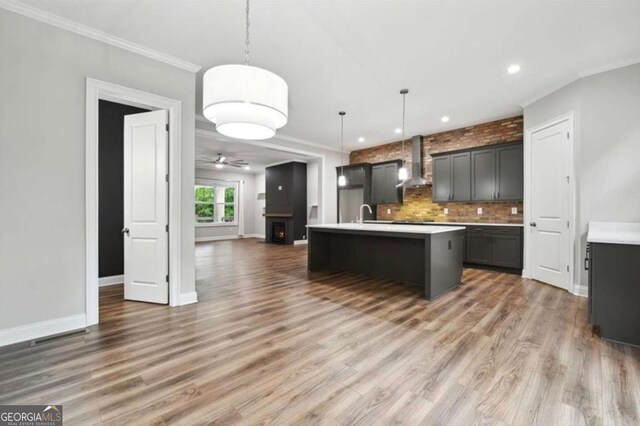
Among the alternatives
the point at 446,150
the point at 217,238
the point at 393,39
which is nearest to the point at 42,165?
the point at 393,39

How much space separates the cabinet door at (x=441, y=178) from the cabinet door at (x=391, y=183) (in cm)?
106

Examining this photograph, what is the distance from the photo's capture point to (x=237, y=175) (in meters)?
12.3

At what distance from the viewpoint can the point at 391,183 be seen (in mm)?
7473

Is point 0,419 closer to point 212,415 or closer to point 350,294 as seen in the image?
point 212,415

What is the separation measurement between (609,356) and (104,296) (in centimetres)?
560

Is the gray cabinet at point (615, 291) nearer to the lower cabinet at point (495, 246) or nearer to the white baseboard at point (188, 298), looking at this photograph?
the lower cabinet at point (495, 246)

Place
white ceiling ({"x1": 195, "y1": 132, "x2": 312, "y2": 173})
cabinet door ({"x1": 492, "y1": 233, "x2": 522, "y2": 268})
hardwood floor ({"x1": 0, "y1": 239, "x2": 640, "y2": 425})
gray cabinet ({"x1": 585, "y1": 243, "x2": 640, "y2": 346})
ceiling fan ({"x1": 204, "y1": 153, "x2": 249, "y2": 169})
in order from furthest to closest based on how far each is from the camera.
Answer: ceiling fan ({"x1": 204, "y1": 153, "x2": 249, "y2": 169})
white ceiling ({"x1": 195, "y1": 132, "x2": 312, "y2": 173})
cabinet door ({"x1": 492, "y1": 233, "x2": 522, "y2": 268})
gray cabinet ({"x1": 585, "y1": 243, "x2": 640, "y2": 346})
hardwood floor ({"x1": 0, "y1": 239, "x2": 640, "y2": 425})

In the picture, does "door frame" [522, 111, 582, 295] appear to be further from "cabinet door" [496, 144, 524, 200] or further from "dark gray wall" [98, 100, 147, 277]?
"dark gray wall" [98, 100, 147, 277]

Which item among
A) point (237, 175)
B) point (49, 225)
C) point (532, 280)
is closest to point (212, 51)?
point (49, 225)

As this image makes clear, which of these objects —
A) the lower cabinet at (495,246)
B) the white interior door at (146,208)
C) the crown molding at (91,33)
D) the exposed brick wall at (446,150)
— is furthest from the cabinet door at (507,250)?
the crown molding at (91,33)

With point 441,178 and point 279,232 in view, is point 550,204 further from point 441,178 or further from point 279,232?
point 279,232

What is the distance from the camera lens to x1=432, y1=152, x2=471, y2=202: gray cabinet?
19.6 feet

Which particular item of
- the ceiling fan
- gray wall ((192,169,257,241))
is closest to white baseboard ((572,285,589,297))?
the ceiling fan

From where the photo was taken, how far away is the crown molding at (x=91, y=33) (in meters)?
2.50
